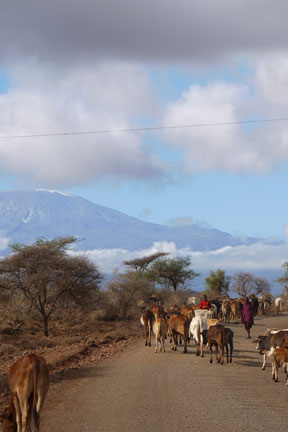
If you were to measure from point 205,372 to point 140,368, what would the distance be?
1798 millimetres

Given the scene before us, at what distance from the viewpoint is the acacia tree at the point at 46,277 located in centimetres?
2928

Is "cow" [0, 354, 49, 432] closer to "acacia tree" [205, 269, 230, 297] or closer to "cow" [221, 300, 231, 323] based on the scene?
"cow" [221, 300, 231, 323]

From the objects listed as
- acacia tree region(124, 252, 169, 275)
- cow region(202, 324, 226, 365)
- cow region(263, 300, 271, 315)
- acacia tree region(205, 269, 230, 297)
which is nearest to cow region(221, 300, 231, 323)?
cow region(263, 300, 271, 315)

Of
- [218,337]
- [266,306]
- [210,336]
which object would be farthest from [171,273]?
[218,337]

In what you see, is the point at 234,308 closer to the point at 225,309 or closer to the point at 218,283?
the point at 225,309

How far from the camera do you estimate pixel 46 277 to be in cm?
2922

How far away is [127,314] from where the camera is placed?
3684 centimetres

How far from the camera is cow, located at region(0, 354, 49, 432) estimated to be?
834 cm

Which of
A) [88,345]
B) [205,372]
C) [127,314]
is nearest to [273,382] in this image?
[205,372]

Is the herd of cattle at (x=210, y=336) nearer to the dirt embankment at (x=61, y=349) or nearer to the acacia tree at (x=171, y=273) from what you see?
the dirt embankment at (x=61, y=349)

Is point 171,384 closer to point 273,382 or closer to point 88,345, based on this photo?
point 273,382

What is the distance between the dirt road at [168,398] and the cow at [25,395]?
106cm

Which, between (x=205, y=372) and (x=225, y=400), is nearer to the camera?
(x=225, y=400)

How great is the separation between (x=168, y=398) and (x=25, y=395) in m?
3.93
